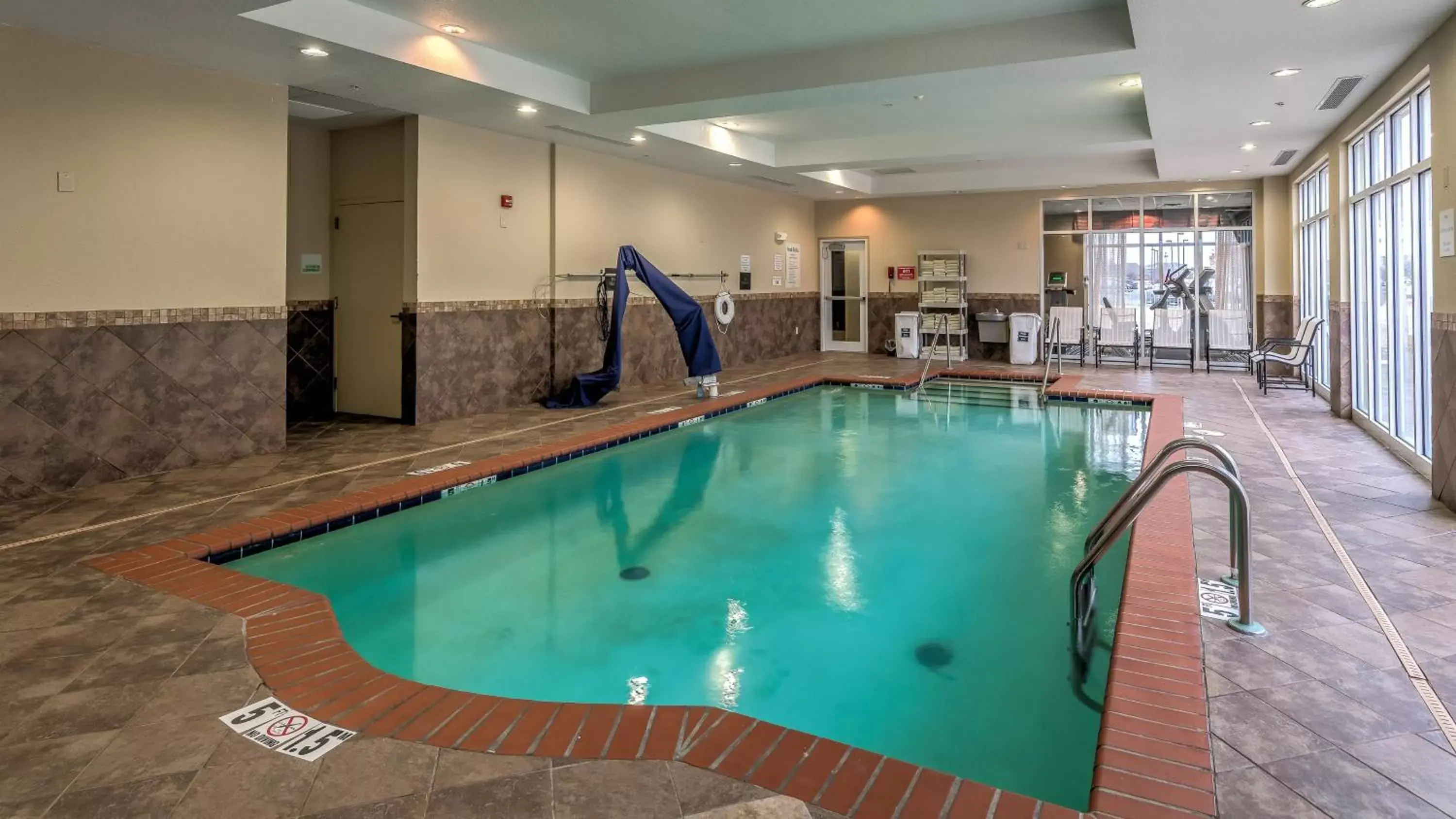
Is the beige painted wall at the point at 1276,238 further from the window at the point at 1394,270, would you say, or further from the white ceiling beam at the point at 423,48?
the white ceiling beam at the point at 423,48

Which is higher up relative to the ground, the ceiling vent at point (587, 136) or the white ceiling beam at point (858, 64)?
the ceiling vent at point (587, 136)

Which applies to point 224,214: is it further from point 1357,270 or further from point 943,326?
point 943,326

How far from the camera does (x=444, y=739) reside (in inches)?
88.4

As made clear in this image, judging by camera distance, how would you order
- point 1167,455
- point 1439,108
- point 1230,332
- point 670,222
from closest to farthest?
point 1167,455 < point 1439,108 < point 670,222 < point 1230,332

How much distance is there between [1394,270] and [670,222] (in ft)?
23.5

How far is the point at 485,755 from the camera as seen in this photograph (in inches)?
85.2

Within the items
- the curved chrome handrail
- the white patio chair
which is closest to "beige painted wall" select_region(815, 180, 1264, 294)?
the white patio chair

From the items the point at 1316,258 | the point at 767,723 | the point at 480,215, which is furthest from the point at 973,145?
the point at 767,723

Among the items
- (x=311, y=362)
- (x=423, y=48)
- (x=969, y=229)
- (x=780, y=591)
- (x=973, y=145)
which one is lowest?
(x=780, y=591)

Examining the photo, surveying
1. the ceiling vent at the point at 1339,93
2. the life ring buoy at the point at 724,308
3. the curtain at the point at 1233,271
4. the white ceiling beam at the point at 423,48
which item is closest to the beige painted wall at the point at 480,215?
the white ceiling beam at the point at 423,48

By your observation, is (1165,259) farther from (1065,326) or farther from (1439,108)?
(1439,108)

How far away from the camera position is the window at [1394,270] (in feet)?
17.3

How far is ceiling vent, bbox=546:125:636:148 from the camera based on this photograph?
25.4 feet

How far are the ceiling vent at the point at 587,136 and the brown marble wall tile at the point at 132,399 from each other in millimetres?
2918
